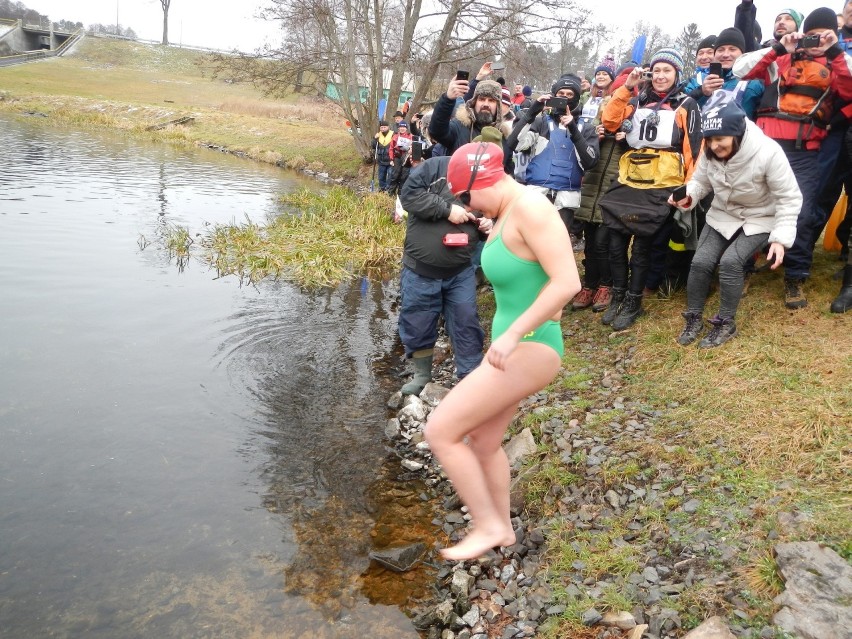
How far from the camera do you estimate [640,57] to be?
6840 mm

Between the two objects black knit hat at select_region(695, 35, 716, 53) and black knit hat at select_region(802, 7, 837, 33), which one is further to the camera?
black knit hat at select_region(695, 35, 716, 53)

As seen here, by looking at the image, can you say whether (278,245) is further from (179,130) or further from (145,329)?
(179,130)

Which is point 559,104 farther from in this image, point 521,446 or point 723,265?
point 521,446

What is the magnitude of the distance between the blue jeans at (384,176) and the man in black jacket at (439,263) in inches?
505

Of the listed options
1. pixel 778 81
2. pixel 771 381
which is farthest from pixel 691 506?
pixel 778 81

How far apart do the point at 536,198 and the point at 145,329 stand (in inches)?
230

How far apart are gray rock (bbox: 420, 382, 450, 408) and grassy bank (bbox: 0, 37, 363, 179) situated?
13634 mm

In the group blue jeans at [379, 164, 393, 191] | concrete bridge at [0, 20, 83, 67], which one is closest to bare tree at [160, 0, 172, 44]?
concrete bridge at [0, 20, 83, 67]

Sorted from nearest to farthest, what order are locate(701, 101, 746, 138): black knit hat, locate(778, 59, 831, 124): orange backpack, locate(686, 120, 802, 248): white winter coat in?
locate(701, 101, 746, 138): black knit hat < locate(686, 120, 802, 248): white winter coat < locate(778, 59, 831, 124): orange backpack

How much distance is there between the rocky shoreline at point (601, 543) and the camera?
9.80 ft

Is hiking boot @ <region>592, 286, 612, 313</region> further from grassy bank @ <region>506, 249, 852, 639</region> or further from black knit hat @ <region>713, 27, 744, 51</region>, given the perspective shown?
black knit hat @ <region>713, 27, 744, 51</region>

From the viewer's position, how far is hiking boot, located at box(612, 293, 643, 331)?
20.0 ft

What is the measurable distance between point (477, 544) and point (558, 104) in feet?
13.7

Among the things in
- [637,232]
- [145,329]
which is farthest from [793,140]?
[145,329]
